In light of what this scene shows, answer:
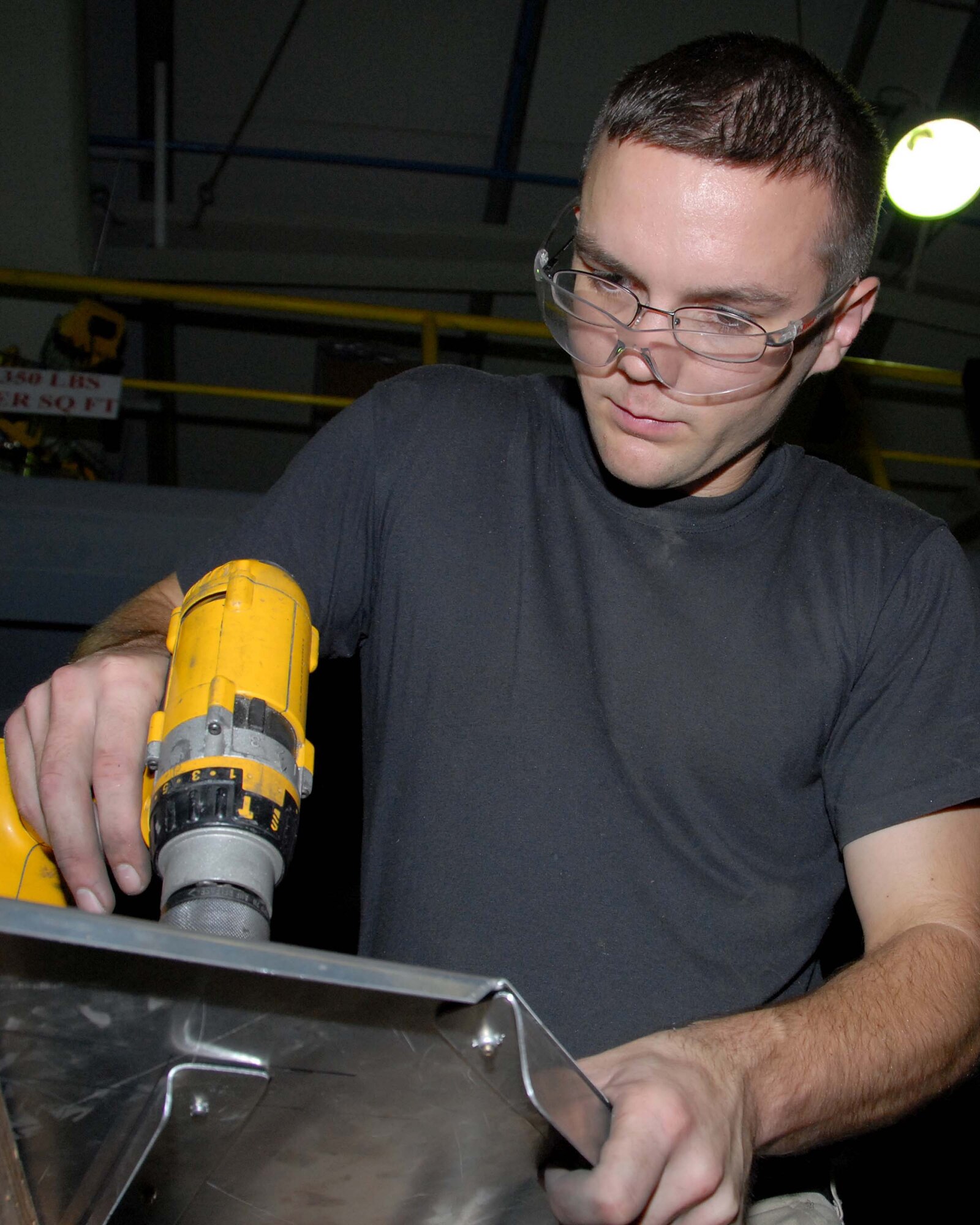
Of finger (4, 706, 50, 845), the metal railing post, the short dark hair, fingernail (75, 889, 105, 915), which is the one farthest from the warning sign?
fingernail (75, 889, 105, 915)

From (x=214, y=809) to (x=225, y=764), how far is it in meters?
0.04

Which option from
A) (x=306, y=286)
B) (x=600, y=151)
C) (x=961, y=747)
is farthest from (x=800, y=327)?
(x=306, y=286)

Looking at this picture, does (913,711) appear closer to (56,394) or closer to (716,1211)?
(716,1211)

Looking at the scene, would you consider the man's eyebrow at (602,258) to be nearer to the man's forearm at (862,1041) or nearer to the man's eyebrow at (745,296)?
the man's eyebrow at (745,296)

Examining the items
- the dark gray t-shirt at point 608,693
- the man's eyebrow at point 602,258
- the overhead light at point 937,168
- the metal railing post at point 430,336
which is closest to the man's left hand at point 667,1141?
the dark gray t-shirt at point 608,693

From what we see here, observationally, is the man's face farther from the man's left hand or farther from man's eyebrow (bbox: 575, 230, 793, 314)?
the man's left hand

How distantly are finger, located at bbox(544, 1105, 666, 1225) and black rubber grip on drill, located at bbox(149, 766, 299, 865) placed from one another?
29cm

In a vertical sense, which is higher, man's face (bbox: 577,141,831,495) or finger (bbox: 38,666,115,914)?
man's face (bbox: 577,141,831,495)

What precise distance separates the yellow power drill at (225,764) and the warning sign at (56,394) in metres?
2.65

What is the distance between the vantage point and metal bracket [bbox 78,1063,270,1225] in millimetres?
607

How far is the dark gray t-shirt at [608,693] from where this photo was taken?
42.8 inches

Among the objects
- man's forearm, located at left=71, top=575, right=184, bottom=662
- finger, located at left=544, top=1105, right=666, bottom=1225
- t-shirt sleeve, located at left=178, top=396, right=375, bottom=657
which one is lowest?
finger, located at left=544, top=1105, right=666, bottom=1225

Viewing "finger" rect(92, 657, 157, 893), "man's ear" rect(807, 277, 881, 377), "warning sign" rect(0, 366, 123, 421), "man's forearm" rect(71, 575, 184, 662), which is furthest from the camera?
"warning sign" rect(0, 366, 123, 421)

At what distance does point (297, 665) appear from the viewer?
2.96 feet
